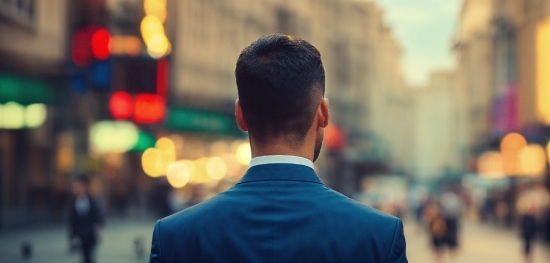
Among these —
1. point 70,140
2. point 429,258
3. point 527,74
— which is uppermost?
point 527,74

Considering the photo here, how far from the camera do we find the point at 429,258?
Result: 25391 millimetres

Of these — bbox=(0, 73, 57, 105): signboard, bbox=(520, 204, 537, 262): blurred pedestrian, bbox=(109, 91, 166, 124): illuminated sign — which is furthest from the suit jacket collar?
bbox=(109, 91, 166, 124): illuminated sign

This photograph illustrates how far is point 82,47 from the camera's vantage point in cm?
2933

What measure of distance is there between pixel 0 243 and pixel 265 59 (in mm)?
20632

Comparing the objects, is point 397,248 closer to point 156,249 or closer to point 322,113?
point 322,113

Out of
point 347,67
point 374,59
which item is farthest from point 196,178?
point 374,59

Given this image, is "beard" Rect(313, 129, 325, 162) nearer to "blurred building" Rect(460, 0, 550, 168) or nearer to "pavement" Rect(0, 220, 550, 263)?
"pavement" Rect(0, 220, 550, 263)

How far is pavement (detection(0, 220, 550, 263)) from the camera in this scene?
1952cm

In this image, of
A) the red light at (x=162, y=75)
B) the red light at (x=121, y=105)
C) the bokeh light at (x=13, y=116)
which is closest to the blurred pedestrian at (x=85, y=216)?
the bokeh light at (x=13, y=116)

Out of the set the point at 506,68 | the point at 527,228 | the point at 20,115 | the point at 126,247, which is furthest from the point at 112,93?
the point at 506,68

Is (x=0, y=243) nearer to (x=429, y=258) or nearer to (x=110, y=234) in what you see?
(x=110, y=234)

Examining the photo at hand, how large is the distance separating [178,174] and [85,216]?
29843 millimetres

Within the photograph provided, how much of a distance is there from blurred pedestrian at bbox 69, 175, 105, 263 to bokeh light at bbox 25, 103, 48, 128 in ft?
42.4

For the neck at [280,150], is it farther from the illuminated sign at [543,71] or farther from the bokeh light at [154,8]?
the illuminated sign at [543,71]
